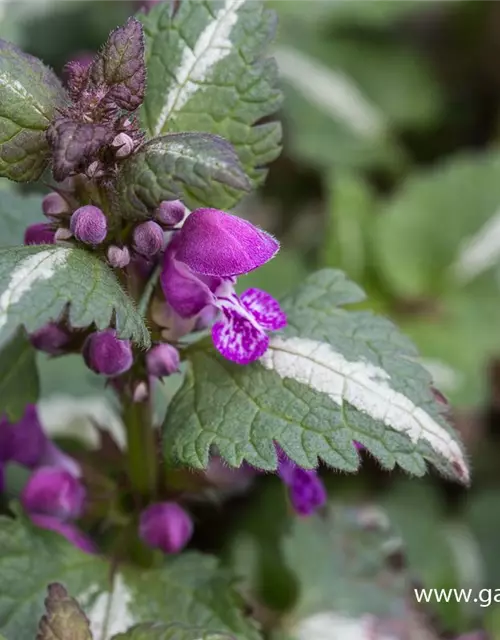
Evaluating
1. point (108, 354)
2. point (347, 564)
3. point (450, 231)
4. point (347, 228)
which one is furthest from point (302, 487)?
point (450, 231)

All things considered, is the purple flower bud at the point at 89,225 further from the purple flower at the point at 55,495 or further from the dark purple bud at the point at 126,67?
the purple flower at the point at 55,495

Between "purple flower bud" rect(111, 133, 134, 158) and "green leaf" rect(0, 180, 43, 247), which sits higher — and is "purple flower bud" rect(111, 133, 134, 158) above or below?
above

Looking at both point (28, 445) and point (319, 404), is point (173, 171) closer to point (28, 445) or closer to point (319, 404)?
point (319, 404)

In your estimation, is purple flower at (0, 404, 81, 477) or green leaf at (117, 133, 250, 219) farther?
purple flower at (0, 404, 81, 477)

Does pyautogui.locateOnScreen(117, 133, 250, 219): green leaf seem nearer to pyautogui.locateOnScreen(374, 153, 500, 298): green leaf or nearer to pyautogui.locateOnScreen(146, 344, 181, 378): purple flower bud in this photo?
pyautogui.locateOnScreen(146, 344, 181, 378): purple flower bud

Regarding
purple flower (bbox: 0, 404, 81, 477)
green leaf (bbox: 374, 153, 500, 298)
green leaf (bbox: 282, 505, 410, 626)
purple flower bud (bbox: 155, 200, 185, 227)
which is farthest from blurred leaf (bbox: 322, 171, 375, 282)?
purple flower bud (bbox: 155, 200, 185, 227)

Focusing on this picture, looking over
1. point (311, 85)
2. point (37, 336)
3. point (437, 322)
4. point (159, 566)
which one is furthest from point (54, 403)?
point (311, 85)
